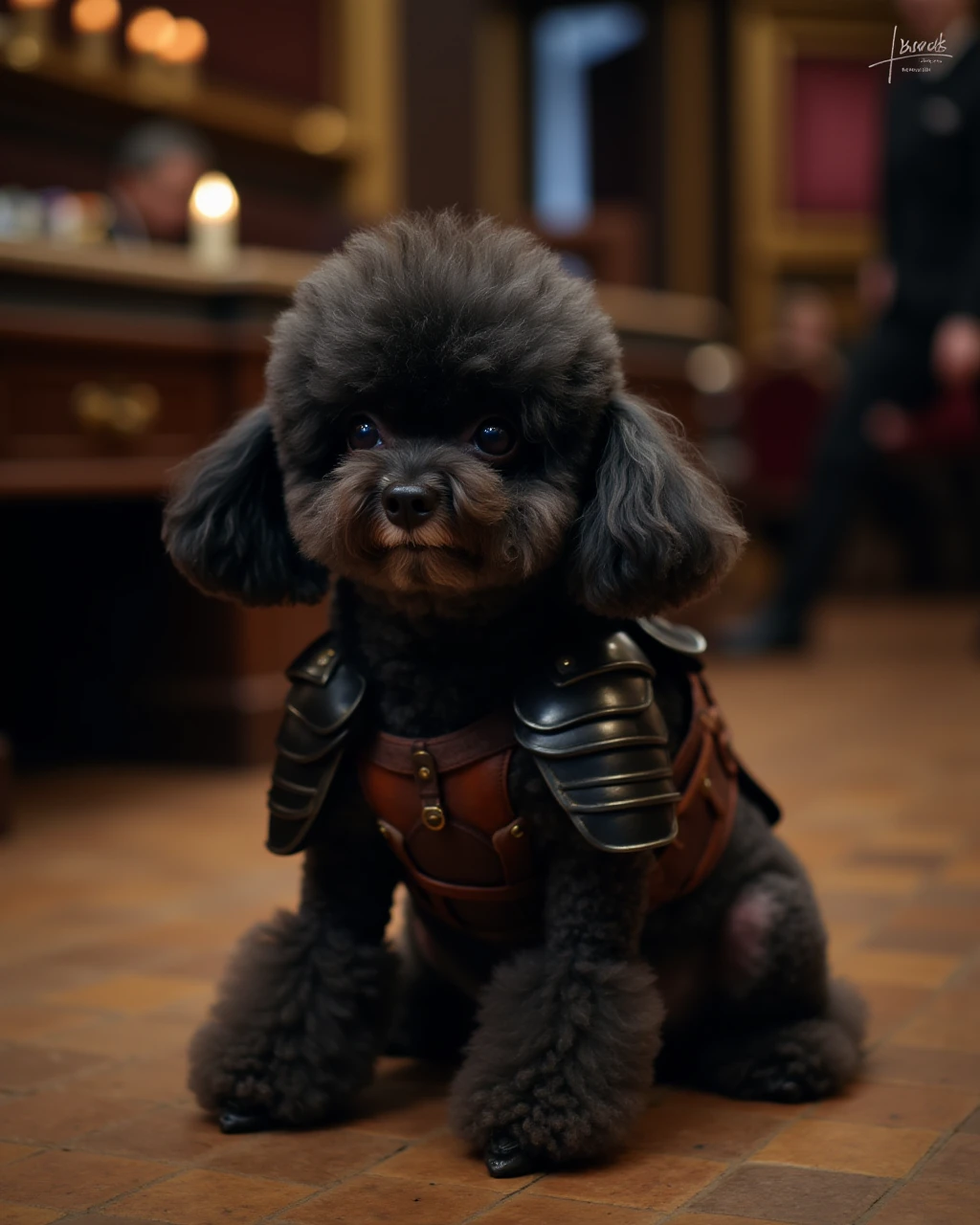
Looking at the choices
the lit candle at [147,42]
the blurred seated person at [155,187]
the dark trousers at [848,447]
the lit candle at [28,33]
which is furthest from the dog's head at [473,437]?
the lit candle at [147,42]

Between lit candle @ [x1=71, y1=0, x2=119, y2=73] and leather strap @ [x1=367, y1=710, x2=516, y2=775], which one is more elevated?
lit candle @ [x1=71, y1=0, x2=119, y2=73]

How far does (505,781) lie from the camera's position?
1.53 metres

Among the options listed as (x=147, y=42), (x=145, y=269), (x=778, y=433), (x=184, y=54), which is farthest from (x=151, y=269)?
(x=778, y=433)

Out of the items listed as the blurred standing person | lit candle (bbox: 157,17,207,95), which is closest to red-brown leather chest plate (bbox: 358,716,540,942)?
the blurred standing person

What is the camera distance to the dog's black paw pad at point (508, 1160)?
147 centimetres

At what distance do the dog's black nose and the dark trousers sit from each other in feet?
13.9

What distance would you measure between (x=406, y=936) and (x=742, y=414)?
691cm

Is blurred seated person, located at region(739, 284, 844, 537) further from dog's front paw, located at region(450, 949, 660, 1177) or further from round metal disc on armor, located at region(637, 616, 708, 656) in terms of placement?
dog's front paw, located at region(450, 949, 660, 1177)

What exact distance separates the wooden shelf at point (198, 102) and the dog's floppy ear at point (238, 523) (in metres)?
4.28

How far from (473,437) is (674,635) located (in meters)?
0.36

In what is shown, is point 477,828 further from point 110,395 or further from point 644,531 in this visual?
point 110,395

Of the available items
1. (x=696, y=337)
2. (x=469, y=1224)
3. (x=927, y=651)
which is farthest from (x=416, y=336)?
(x=927, y=651)

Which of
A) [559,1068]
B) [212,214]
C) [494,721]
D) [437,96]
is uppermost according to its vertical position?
[437,96]

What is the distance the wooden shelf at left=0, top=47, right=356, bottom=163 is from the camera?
565cm
